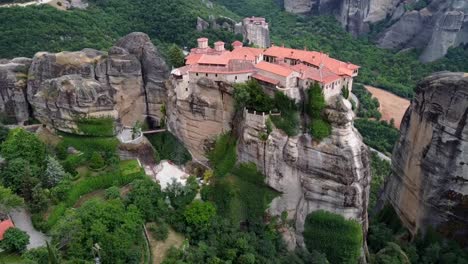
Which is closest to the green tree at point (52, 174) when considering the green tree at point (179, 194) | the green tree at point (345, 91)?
the green tree at point (179, 194)

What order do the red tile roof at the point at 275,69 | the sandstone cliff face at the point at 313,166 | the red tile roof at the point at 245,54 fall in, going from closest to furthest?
the sandstone cliff face at the point at 313,166, the red tile roof at the point at 275,69, the red tile roof at the point at 245,54

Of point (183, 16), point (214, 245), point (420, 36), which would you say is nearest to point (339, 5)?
point (420, 36)

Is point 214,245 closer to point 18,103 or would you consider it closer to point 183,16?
point 18,103

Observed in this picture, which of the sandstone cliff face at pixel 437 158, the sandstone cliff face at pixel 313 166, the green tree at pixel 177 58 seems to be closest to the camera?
the sandstone cliff face at pixel 313 166

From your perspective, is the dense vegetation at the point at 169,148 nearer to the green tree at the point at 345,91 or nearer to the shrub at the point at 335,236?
the shrub at the point at 335,236

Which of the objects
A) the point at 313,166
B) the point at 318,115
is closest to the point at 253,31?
the point at 318,115

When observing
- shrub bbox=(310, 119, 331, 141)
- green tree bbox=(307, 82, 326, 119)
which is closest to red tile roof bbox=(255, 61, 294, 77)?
green tree bbox=(307, 82, 326, 119)

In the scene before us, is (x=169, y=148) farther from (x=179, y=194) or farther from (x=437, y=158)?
(x=437, y=158)
